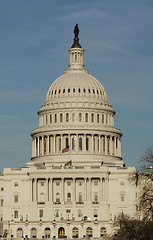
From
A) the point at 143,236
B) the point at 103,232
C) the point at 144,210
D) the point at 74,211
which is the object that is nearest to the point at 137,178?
the point at 144,210

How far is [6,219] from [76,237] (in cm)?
2981

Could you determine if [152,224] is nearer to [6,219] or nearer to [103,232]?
[103,232]

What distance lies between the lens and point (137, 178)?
97062 millimetres

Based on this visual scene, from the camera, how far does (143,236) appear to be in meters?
104

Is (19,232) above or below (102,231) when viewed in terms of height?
above

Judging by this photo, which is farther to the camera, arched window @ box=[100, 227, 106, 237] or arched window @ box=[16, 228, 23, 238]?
arched window @ box=[16, 228, 23, 238]

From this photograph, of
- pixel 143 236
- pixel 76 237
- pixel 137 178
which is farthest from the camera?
pixel 76 237

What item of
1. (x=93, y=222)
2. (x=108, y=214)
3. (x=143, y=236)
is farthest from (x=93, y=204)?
(x=143, y=236)

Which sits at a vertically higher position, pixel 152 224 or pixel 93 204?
pixel 93 204

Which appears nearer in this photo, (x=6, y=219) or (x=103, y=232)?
(x=103, y=232)

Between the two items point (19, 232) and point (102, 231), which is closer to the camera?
point (102, 231)

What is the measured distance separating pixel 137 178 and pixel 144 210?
4.45m

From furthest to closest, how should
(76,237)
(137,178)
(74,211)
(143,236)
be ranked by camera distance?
(74,211) → (76,237) → (143,236) → (137,178)

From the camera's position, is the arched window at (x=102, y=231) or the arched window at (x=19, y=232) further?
the arched window at (x=19, y=232)
